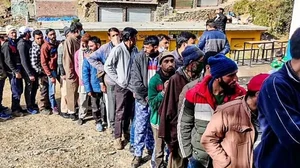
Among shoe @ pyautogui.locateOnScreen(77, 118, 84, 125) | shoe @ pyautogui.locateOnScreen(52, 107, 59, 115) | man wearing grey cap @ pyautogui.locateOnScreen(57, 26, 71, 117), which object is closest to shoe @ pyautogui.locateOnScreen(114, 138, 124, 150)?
shoe @ pyautogui.locateOnScreen(77, 118, 84, 125)

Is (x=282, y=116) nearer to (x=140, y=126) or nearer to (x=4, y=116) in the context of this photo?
(x=140, y=126)

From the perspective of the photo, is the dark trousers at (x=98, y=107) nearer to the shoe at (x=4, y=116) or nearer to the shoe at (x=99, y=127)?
the shoe at (x=99, y=127)

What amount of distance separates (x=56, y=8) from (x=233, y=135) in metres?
32.7

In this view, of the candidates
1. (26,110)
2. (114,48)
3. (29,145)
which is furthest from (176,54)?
(26,110)

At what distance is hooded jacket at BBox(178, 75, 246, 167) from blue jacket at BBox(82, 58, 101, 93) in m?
3.42

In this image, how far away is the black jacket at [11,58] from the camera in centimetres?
714

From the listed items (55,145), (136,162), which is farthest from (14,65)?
(136,162)

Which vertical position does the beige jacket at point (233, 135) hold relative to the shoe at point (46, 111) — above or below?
above

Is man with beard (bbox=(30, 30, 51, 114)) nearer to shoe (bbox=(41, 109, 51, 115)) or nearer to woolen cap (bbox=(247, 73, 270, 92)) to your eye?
shoe (bbox=(41, 109, 51, 115))

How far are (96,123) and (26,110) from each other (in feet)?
5.72

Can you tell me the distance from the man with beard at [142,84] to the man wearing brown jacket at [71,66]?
2.20 meters

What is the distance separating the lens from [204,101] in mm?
3254

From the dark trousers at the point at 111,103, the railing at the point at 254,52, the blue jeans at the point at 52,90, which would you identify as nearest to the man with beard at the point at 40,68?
the blue jeans at the point at 52,90

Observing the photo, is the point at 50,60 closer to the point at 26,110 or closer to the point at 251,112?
the point at 26,110
